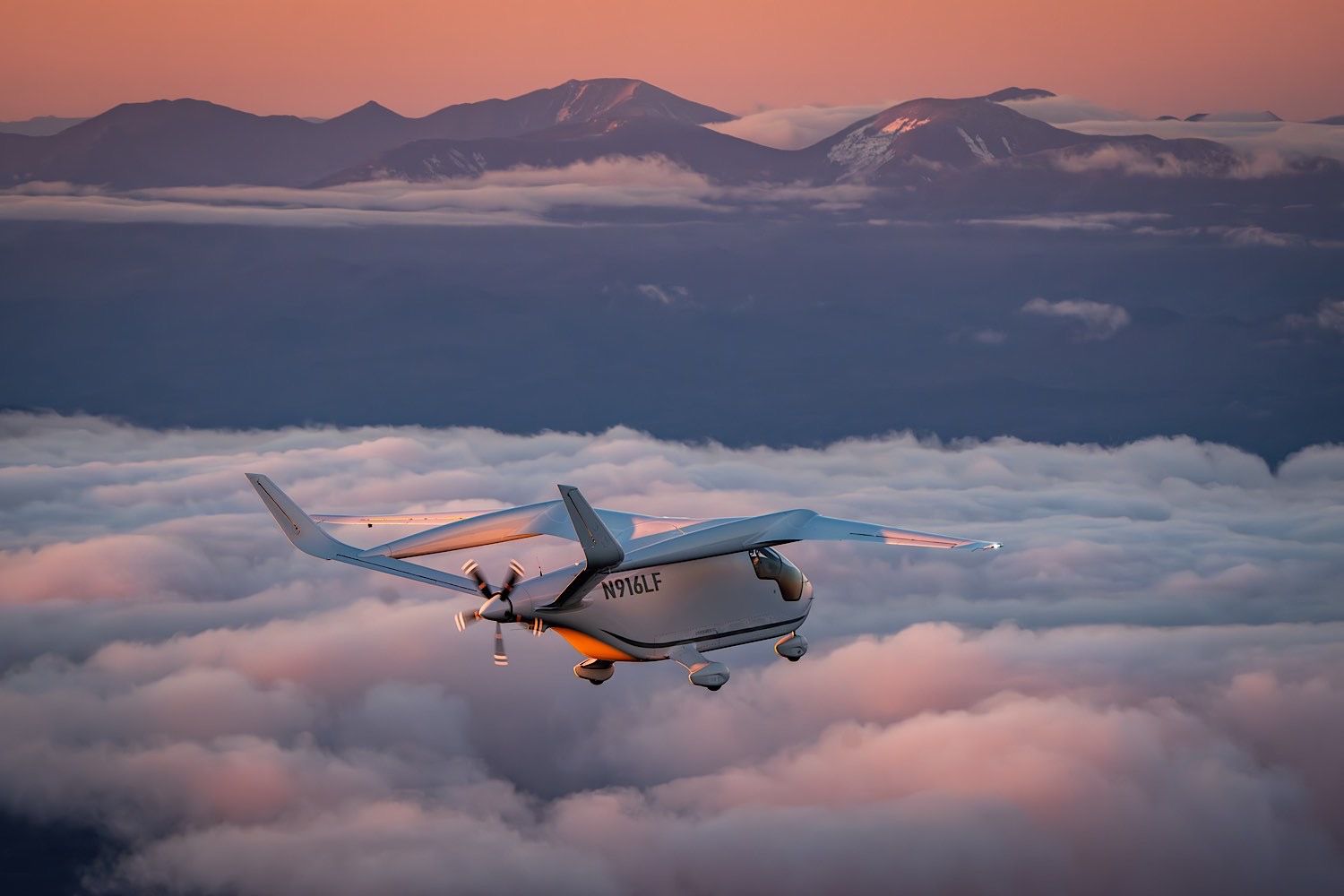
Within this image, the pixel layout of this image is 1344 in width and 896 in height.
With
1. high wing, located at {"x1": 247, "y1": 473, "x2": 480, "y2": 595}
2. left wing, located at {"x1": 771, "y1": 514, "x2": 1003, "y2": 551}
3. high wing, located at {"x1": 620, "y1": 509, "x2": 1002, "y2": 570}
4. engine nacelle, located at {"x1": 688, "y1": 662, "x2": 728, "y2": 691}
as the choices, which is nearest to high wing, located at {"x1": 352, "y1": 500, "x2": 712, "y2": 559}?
high wing, located at {"x1": 247, "y1": 473, "x2": 480, "y2": 595}

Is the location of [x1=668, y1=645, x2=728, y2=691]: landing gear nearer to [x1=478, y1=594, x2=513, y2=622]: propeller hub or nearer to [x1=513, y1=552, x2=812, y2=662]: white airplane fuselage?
[x1=513, y1=552, x2=812, y2=662]: white airplane fuselage

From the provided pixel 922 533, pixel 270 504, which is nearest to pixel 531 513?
pixel 270 504

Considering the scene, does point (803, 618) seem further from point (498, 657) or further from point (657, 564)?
point (498, 657)

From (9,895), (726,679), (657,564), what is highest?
(657,564)

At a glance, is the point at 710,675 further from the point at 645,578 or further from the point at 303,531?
the point at 303,531

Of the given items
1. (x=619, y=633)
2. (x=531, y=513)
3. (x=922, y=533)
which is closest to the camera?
(x=619, y=633)

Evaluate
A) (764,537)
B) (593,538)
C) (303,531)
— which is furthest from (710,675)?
(303,531)

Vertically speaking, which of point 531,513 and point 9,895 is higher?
point 531,513
